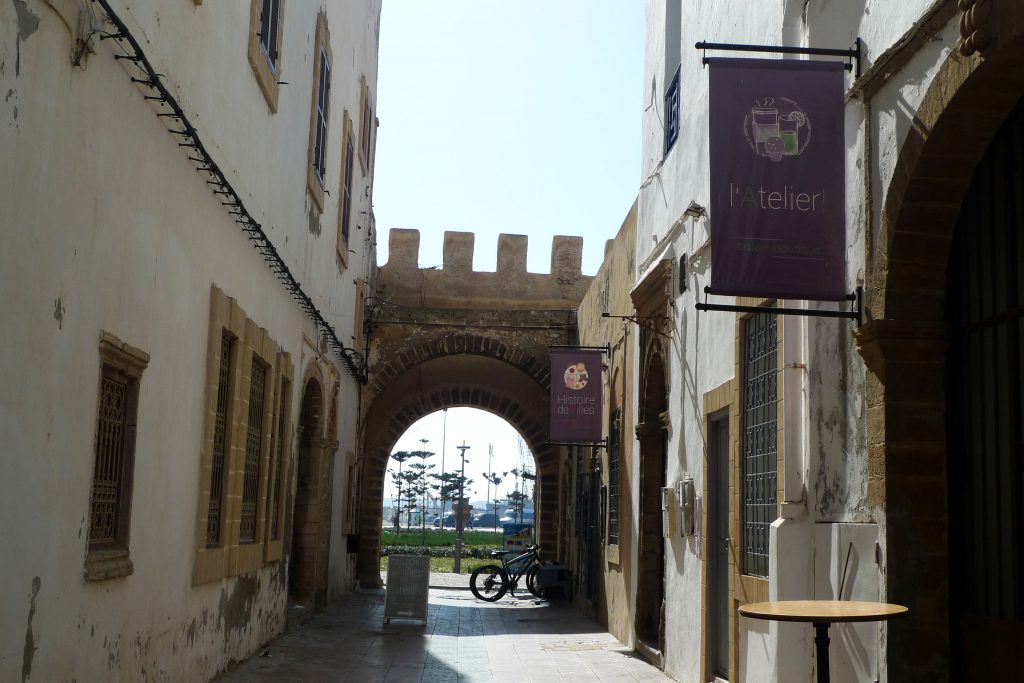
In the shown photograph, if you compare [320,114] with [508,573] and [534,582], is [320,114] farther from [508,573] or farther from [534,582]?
[508,573]

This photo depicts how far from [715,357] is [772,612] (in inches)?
177

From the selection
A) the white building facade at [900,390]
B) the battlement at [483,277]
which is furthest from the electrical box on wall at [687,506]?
the battlement at [483,277]

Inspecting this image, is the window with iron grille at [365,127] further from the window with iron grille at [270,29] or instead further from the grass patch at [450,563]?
the grass patch at [450,563]

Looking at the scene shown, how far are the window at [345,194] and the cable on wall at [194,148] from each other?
286 centimetres

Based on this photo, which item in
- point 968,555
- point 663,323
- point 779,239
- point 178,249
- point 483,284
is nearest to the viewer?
point 968,555

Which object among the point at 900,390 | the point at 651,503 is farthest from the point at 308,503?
the point at 900,390

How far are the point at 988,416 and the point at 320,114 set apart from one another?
392 inches

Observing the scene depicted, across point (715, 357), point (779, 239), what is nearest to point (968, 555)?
point (779, 239)

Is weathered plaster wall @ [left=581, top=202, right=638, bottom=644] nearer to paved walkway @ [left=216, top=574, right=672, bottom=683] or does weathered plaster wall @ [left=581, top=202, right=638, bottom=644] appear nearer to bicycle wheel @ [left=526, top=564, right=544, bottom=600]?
paved walkway @ [left=216, top=574, right=672, bottom=683]

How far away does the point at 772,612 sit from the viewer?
470 cm

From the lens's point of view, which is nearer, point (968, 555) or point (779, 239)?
point (968, 555)

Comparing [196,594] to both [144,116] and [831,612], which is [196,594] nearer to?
[144,116]

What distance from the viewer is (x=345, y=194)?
16594 millimetres

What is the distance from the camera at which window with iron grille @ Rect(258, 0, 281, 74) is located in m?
10.0
